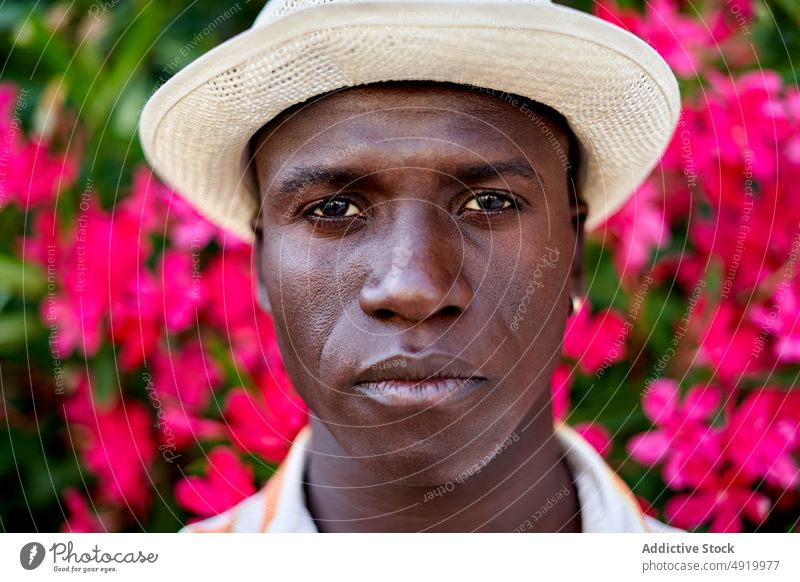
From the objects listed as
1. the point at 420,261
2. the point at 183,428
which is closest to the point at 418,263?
the point at 420,261

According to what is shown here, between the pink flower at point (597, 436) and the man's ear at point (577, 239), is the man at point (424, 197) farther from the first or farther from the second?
the pink flower at point (597, 436)

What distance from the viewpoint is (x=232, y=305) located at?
1894 mm

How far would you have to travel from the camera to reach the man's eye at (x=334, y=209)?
1172 mm

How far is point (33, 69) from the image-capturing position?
7.06 feet

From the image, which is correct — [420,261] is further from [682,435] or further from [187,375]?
[187,375]

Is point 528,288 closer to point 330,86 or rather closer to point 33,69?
point 330,86

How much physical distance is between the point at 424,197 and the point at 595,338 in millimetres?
881

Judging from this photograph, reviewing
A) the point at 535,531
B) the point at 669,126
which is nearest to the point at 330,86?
the point at 669,126

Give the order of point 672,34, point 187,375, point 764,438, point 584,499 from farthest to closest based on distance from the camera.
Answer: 1. point 187,375
2. point 672,34
3. point 764,438
4. point 584,499

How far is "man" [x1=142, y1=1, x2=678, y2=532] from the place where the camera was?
3.59 ft

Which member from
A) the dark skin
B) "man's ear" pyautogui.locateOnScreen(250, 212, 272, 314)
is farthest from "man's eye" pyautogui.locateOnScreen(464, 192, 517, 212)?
"man's ear" pyautogui.locateOnScreen(250, 212, 272, 314)

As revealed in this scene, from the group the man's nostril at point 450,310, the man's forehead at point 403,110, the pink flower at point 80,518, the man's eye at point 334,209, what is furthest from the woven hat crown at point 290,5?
the pink flower at point 80,518

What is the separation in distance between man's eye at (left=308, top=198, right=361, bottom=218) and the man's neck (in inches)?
14.0

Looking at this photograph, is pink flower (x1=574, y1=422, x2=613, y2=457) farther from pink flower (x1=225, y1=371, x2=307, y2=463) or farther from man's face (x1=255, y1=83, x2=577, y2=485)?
man's face (x1=255, y1=83, x2=577, y2=485)
